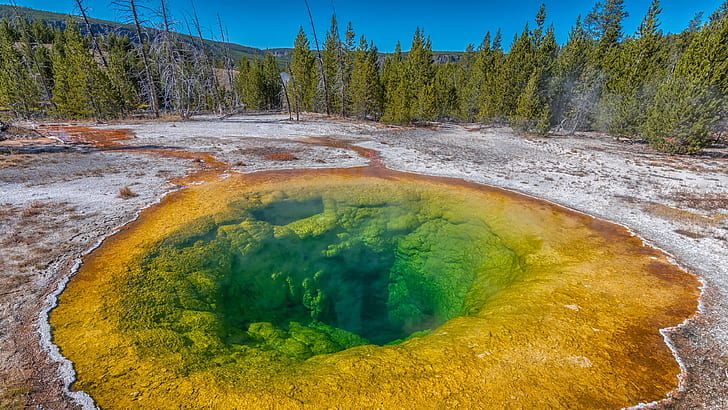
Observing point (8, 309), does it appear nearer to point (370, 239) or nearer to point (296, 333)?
point (296, 333)

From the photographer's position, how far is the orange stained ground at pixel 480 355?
10.8 feet

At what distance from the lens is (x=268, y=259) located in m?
7.48

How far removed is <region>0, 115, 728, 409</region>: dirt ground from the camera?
3.71m

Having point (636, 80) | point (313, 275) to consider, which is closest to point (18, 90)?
point (313, 275)

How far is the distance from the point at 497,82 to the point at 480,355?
115ft

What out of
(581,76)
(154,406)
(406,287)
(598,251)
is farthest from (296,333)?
(581,76)

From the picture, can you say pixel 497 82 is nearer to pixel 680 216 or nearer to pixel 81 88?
pixel 680 216

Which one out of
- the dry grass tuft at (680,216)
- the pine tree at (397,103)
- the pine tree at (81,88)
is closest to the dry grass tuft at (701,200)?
the dry grass tuft at (680,216)

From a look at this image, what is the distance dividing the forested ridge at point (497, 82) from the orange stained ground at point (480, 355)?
681 inches

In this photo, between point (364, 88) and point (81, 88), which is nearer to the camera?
point (81, 88)

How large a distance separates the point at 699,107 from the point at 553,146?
6.80 metres

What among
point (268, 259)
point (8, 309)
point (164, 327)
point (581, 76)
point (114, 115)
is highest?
point (581, 76)

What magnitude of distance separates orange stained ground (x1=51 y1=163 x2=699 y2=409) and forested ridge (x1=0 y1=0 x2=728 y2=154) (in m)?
17.3

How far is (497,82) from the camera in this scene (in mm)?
32844
